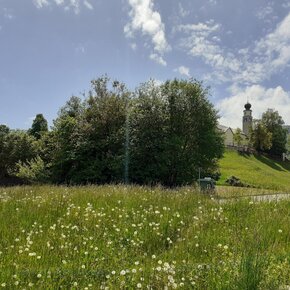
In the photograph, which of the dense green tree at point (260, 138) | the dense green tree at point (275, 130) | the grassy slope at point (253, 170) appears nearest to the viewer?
the grassy slope at point (253, 170)

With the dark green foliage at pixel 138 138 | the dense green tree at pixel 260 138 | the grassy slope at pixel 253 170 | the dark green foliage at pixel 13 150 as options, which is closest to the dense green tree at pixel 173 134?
the dark green foliage at pixel 138 138

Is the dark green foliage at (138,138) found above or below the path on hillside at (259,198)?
above

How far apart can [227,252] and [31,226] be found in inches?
164

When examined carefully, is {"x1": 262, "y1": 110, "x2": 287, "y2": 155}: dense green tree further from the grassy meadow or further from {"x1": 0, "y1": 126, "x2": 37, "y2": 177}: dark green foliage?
the grassy meadow

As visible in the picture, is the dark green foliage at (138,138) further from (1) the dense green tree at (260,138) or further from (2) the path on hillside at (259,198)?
(1) the dense green tree at (260,138)

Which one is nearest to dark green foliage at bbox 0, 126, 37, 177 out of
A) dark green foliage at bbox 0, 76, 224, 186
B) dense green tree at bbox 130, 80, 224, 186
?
dark green foliage at bbox 0, 76, 224, 186

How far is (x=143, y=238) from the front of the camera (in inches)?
278

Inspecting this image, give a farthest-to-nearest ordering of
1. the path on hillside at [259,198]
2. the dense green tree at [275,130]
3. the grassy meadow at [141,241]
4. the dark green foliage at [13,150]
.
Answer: the dense green tree at [275,130] < the dark green foliage at [13,150] < the path on hillside at [259,198] < the grassy meadow at [141,241]

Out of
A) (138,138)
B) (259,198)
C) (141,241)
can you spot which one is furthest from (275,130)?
(141,241)

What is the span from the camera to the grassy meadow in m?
4.71

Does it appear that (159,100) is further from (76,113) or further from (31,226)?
(31,226)

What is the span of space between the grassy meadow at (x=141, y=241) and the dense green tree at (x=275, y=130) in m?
89.3

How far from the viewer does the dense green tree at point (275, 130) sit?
308ft

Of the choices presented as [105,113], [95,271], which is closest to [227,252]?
[95,271]
